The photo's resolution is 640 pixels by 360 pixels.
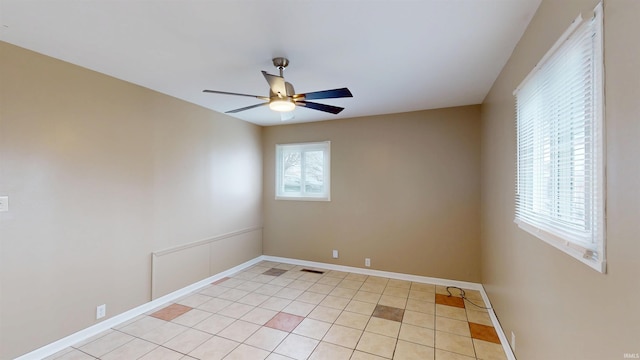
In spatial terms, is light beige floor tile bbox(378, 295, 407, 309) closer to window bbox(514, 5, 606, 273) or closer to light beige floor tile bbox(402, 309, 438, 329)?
light beige floor tile bbox(402, 309, 438, 329)

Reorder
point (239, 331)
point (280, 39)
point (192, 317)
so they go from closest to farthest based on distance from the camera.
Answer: point (280, 39)
point (239, 331)
point (192, 317)

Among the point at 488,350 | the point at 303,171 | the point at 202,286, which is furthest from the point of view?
the point at 303,171

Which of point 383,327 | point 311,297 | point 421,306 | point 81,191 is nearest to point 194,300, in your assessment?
point 311,297

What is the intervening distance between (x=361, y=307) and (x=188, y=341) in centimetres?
191

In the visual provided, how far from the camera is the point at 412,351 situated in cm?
234

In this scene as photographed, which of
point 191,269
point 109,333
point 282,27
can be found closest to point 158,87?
point 282,27

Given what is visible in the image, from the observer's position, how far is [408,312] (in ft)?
9.97

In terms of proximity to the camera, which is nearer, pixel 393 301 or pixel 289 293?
pixel 393 301

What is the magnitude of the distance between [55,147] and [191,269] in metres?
2.13

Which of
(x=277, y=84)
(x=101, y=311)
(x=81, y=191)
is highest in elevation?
(x=277, y=84)

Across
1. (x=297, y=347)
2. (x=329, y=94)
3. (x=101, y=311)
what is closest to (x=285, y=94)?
(x=329, y=94)

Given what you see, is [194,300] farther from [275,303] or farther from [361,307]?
[361,307]

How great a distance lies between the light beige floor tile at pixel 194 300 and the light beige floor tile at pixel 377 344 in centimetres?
208

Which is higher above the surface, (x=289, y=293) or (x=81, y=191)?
(x=81, y=191)
